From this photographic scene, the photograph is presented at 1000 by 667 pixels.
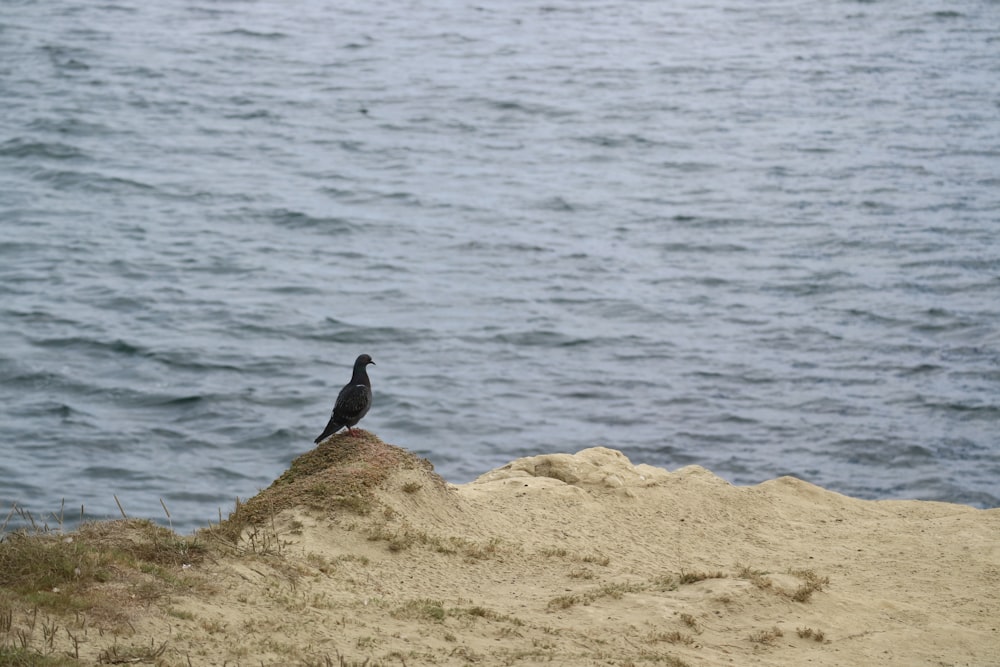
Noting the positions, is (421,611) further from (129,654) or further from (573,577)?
(129,654)

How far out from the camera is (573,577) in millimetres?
9398

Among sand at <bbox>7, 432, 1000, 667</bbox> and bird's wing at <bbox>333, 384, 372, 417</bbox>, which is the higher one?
bird's wing at <bbox>333, 384, 372, 417</bbox>

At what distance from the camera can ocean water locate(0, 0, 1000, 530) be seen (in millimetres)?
17906

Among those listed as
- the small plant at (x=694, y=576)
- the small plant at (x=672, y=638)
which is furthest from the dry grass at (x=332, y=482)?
the small plant at (x=672, y=638)

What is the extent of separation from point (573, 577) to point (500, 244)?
1498 cm

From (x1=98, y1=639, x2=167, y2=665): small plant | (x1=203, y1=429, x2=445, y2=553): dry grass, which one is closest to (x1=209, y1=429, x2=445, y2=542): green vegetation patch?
(x1=203, y1=429, x2=445, y2=553): dry grass

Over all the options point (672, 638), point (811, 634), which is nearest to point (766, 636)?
point (811, 634)

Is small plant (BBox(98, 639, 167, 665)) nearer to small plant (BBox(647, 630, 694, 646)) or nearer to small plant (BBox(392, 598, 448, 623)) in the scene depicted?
small plant (BBox(392, 598, 448, 623))

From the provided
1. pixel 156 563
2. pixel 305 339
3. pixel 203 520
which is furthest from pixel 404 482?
pixel 305 339

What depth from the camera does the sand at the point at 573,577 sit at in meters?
7.72

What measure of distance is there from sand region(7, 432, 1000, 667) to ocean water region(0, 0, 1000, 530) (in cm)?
552

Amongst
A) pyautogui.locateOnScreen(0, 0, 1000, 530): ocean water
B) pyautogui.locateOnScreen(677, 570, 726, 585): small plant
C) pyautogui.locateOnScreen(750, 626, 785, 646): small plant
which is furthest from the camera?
pyautogui.locateOnScreen(0, 0, 1000, 530): ocean water

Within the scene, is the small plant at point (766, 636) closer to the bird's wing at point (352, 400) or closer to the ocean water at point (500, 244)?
the bird's wing at point (352, 400)

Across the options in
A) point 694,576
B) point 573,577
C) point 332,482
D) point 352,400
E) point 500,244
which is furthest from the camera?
point 500,244
